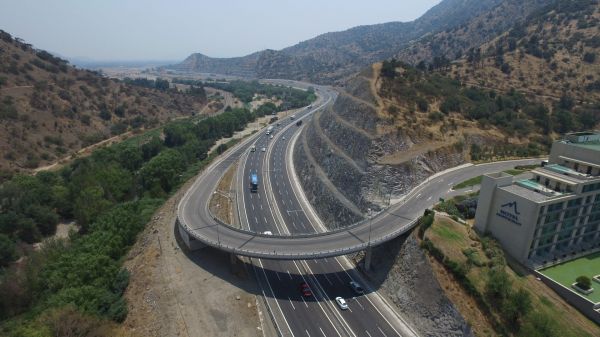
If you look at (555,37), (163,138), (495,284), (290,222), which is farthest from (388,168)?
(555,37)

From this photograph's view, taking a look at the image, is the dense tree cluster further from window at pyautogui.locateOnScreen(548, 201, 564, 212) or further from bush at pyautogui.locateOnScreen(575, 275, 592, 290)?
window at pyautogui.locateOnScreen(548, 201, 564, 212)

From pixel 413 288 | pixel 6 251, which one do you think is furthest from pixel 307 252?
pixel 6 251

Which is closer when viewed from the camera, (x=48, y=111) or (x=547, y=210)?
(x=547, y=210)

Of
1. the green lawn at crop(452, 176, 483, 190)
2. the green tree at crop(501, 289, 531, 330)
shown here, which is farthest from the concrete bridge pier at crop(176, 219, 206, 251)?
the green lawn at crop(452, 176, 483, 190)

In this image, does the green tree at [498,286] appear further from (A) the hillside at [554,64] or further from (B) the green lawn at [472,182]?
(A) the hillside at [554,64]

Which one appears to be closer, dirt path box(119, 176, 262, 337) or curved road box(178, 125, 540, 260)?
dirt path box(119, 176, 262, 337)

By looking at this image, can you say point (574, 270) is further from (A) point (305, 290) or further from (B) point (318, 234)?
(A) point (305, 290)
